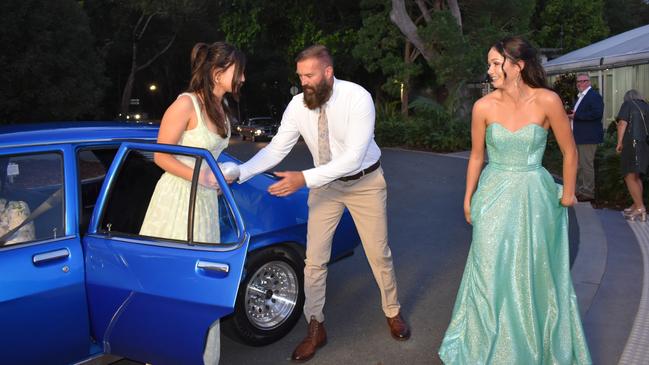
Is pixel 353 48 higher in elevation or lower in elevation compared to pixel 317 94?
higher

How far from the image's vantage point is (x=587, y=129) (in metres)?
10.1

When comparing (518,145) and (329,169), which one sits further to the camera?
(329,169)

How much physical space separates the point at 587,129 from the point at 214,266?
8271mm

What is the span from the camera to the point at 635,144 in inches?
345

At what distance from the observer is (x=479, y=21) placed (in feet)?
92.6

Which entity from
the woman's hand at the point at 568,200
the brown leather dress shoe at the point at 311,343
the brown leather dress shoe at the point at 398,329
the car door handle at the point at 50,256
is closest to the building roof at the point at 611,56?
the brown leather dress shoe at the point at 398,329

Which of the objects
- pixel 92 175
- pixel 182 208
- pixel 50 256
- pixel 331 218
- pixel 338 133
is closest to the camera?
pixel 50 256

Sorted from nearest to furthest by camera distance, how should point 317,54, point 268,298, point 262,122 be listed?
point 317,54
point 268,298
point 262,122

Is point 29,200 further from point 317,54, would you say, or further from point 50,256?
point 317,54

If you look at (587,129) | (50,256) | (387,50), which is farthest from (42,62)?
(50,256)

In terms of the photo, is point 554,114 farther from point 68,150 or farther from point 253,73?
point 253,73

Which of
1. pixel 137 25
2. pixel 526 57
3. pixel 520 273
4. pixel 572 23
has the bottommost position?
pixel 520 273

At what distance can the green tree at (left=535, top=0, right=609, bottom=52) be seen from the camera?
155 ft

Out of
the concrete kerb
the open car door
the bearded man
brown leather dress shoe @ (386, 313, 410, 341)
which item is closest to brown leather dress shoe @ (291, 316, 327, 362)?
the bearded man
